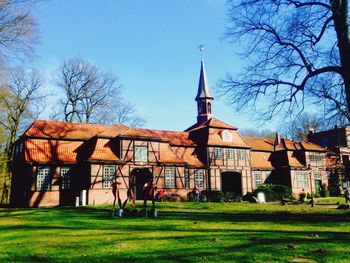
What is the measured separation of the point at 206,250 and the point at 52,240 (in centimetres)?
467

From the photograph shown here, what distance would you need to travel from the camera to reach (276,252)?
24.2 feet

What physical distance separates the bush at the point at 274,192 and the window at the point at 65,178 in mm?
17357

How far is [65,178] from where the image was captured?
28500mm

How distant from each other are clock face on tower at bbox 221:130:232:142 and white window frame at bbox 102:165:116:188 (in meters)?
13.5

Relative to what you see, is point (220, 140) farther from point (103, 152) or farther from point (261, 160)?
point (103, 152)

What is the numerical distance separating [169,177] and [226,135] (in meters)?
9.32

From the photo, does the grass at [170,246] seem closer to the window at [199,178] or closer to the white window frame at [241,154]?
the window at [199,178]

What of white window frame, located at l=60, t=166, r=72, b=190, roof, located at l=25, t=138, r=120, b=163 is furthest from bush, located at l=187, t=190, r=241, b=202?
white window frame, located at l=60, t=166, r=72, b=190

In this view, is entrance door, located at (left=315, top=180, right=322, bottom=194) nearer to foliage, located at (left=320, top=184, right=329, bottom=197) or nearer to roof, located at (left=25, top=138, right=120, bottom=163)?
foliage, located at (left=320, top=184, right=329, bottom=197)

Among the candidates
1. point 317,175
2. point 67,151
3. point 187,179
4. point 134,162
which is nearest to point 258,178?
point 317,175

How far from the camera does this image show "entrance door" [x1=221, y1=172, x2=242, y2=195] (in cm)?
3806

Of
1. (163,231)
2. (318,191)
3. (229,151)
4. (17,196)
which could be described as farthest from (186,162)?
(163,231)

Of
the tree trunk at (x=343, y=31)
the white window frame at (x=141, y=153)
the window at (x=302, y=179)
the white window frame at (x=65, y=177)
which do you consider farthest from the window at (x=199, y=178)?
the tree trunk at (x=343, y=31)

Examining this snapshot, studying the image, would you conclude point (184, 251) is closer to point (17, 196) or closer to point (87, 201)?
point (87, 201)
